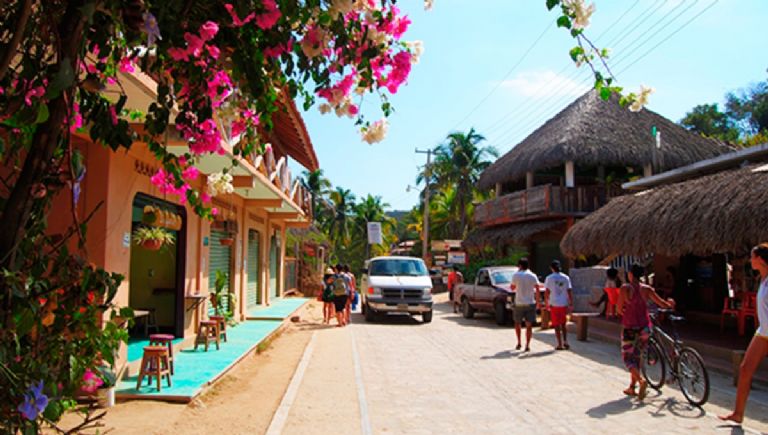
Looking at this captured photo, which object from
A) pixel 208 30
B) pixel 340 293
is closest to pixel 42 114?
pixel 208 30

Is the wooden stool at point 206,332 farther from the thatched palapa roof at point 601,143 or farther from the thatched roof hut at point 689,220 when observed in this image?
the thatched palapa roof at point 601,143

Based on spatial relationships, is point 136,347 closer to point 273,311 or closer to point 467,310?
point 273,311

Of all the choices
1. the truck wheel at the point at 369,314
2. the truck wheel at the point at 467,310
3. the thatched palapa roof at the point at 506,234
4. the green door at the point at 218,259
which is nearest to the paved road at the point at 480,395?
the green door at the point at 218,259

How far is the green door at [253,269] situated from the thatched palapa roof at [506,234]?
11152mm

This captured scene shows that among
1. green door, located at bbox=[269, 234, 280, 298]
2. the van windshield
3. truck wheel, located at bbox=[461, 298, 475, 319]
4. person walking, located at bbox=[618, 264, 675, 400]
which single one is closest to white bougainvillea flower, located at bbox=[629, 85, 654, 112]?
person walking, located at bbox=[618, 264, 675, 400]

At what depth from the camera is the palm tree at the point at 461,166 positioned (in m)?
40.6

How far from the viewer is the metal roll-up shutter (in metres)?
18.6

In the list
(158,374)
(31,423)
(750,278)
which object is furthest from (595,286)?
(31,423)

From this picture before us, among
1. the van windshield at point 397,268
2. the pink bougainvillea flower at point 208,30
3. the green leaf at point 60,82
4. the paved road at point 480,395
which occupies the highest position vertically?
the pink bougainvillea flower at point 208,30

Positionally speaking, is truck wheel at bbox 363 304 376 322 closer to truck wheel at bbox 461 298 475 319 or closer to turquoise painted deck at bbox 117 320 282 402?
truck wheel at bbox 461 298 475 319

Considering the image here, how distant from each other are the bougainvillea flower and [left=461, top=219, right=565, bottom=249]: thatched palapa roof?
75.1 ft

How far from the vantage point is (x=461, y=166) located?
41156 mm

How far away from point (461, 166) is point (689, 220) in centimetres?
2989

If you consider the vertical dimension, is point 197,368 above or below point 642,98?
below
